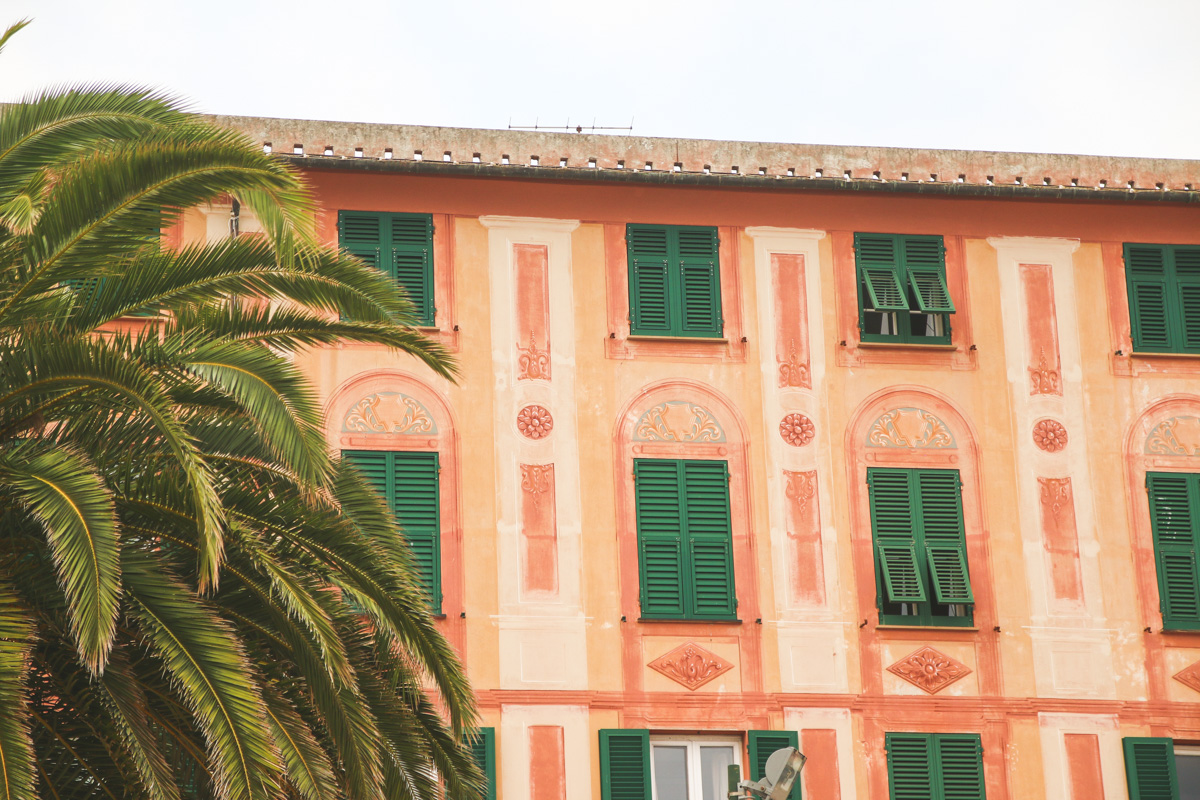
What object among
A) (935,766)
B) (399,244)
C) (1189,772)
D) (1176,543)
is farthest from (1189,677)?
(399,244)

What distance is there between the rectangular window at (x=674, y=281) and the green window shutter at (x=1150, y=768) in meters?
6.00

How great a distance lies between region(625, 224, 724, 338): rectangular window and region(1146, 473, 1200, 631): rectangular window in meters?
5.00

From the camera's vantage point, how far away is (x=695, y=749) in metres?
20.6

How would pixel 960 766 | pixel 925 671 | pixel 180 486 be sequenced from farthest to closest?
pixel 925 671
pixel 960 766
pixel 180 486

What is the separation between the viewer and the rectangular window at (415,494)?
20.6 metres

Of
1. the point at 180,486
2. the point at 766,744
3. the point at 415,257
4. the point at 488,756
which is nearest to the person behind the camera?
the point at 180,486

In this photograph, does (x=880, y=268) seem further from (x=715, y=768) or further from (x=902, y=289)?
(x=715, y=768)

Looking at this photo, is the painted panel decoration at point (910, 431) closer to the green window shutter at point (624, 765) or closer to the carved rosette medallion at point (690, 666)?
the carved rosette medallion at point (690, 666)

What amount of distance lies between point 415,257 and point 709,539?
169 inches

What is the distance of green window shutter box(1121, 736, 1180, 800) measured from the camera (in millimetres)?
20688

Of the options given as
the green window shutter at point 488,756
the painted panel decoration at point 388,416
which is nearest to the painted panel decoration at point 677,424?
the painted panel decoration at point 388,416

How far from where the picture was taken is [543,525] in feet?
68.8

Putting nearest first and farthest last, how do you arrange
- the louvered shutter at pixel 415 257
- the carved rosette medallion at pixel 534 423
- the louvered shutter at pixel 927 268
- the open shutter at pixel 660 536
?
the open shutter at pixel 660 536 < the carved rosette medallion at pixel 534 423 < the louvered shutter at pixel 415 257 < the louvered shutter at pixel 927 268

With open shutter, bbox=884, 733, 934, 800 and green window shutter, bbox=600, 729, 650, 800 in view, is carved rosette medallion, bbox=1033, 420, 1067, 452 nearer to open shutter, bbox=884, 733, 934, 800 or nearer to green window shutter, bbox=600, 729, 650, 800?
open shutter, bbox=884, 733, 934, 800
